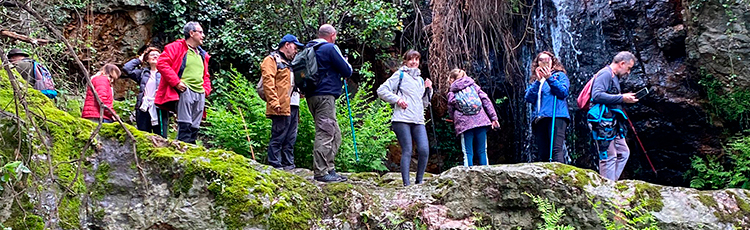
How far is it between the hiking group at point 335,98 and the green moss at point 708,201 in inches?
66.1

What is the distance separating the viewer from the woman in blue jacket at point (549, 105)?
666 cm

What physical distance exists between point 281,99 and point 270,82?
0.22m

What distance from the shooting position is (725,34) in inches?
372

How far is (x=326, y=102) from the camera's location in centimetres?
562

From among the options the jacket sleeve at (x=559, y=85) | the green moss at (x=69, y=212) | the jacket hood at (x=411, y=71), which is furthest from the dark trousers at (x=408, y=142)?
the green moss at (x=69, y=212)

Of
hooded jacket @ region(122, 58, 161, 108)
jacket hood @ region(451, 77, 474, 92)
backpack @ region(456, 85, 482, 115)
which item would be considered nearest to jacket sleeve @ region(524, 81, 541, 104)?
backpack @ region(456, 85, 482, 115)

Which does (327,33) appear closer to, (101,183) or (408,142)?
(408,142)

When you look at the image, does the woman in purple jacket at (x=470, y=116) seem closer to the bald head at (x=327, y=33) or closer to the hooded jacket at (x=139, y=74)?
the bald head at (x=327, y=33)

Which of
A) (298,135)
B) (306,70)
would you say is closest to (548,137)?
(306,70)

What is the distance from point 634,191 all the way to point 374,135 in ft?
15.2

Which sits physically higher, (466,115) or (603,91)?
(603,91)

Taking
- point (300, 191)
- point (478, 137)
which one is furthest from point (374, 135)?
point (300, 191)

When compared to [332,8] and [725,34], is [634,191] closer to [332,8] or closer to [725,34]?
[725,34]

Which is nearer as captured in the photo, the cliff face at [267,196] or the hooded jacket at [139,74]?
the cliff face at [267,196]
